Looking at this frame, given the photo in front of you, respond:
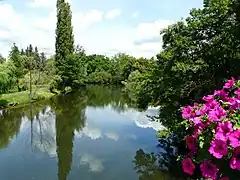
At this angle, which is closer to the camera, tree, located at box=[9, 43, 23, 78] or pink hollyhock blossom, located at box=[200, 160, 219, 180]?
pink hollyhock blossom, located at box=[200, 160, 219, 180]

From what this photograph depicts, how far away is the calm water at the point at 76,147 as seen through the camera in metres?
11.3

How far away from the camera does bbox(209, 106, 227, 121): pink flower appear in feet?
8.34

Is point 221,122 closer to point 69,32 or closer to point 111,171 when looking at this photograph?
point 111,171

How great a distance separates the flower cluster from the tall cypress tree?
4001 centimetres

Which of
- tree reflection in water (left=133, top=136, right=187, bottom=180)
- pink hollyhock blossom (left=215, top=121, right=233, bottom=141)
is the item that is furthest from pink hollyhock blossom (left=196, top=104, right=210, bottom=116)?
tree reflection in water (left=133, top=136, right=187, bottom=180)

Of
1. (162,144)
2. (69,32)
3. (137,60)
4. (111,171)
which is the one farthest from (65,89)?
(111,171)

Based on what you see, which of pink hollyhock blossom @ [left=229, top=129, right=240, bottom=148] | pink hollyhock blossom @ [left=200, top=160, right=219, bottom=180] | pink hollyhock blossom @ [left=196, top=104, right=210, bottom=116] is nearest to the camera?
pink hollyhock blossom @ [left=229, top=129, right=240, bottom=148]

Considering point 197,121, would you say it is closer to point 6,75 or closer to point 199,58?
point 199,58

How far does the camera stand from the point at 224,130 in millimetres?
2398

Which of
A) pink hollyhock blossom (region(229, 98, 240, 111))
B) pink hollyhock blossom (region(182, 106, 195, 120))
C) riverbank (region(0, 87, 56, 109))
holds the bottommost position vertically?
riverbank (region(0, 87, 56, 109))

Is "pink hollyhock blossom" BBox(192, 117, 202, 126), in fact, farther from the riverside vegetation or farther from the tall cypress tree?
the tall cypress tree

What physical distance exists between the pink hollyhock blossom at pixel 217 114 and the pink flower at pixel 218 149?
231 millimetres

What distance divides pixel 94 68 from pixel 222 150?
71.8 meters

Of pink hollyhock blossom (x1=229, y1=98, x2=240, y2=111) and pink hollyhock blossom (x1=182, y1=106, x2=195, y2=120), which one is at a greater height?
pink hollyhock blossom (x1=229, y1=98, x2=240, y2=111)
